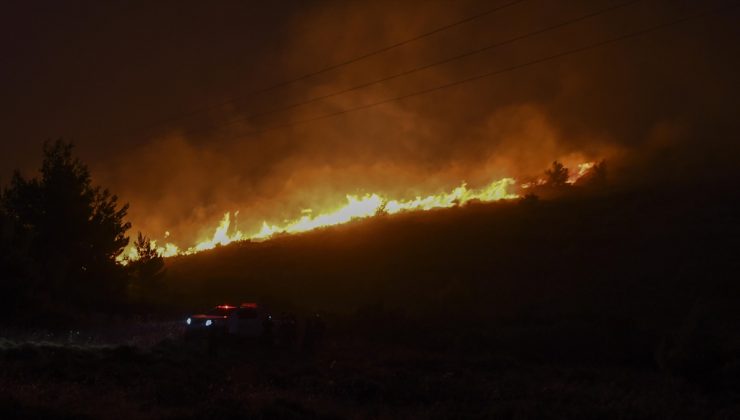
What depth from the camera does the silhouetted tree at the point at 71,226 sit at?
38.5 m

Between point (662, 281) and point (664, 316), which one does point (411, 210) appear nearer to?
point (662, 281)

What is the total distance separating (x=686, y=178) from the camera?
7650 cm

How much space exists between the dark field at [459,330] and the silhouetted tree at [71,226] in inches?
161

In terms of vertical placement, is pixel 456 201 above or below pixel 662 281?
above

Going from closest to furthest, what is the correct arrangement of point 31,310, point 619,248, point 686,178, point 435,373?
point 435,373, point 31,310, point 619,248, point 686,178

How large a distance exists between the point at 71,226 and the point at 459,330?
2249 cm

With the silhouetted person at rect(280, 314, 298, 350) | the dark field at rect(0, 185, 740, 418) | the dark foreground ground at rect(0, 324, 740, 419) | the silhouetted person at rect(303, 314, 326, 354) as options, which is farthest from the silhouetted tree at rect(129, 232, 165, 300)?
the silhouetted person at rect(303, 314, 326, 354)

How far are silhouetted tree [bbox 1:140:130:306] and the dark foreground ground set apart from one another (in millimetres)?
14236

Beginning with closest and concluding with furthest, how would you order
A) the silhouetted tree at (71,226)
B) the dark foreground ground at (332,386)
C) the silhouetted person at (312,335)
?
the dark foreground ground at (332,386)
the silhouetted person at (312,335)
the silhouetted tree at (71,226)

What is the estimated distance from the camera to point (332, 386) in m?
18.2

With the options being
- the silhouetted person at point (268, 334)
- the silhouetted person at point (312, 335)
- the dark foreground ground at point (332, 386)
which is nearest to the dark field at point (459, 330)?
the dark foreground ground at point (332, 386)

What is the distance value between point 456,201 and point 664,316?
49.7 metres

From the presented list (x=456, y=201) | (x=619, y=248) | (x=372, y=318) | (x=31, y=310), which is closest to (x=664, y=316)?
(x=372, y=318)

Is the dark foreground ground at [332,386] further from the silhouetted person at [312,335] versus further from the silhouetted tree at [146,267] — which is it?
the silhouetted tree at [146,267]
